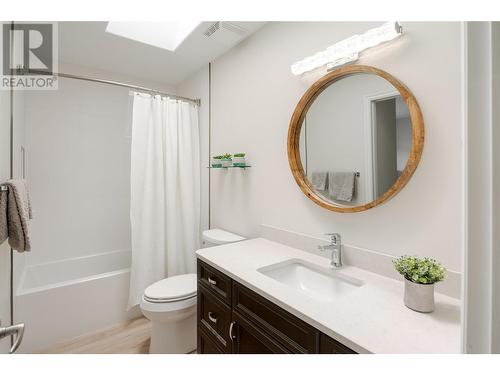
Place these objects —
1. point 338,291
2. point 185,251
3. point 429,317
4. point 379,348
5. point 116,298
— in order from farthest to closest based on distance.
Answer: point 185,251
point 116,298
point 338,291
point 429,317
point 379,348

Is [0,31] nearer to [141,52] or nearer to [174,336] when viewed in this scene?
[141,52]

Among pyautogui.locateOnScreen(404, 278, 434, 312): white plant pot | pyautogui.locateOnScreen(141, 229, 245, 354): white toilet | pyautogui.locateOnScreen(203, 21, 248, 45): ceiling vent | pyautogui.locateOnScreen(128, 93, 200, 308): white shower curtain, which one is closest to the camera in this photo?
pyautogui.locateOnScreen(404, 278, 434, 312): white plant pot

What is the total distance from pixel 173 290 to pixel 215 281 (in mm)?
594

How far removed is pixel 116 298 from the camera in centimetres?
219

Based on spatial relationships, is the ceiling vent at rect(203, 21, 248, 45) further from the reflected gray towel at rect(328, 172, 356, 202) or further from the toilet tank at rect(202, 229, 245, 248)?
the toilet tank at rect(202, 229, 245, 248)

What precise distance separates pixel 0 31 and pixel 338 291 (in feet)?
6.54

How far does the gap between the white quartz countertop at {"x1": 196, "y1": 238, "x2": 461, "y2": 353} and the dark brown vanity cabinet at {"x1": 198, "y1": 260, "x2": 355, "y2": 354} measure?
42mm

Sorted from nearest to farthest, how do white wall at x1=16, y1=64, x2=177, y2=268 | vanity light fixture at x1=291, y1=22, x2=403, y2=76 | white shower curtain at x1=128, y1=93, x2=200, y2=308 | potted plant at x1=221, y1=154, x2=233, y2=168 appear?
vanity light fixture at x1=291, y1=22, x2=403, y2=76
potted plant at x1=221, y1=154, x2=233, y2=168
white shower curtain at x1=128, y1=93, x2=200, y2=308
white wall at x1=16, y1=64, x2=177, y2=268

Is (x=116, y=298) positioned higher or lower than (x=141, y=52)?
lower

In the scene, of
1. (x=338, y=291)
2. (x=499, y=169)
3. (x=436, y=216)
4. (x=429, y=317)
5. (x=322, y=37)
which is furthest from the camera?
(x=322, y=37)

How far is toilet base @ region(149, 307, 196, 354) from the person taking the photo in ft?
5.82

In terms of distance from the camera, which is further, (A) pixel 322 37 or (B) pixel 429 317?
(A) pixel 322 37

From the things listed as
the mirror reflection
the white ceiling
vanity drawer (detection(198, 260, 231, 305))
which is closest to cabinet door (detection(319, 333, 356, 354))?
vanity drawer (detection(198, 260, 231, 305))
